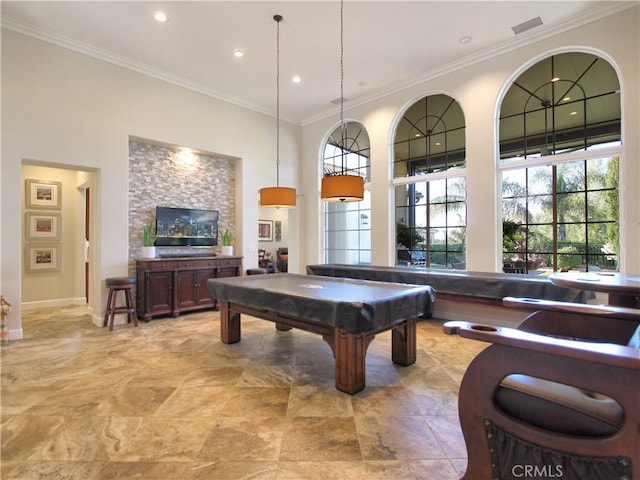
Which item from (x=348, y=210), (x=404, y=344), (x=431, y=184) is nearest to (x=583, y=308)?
(x=404, y=344)

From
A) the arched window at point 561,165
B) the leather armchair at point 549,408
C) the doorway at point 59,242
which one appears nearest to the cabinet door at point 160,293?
the doorway at point 59,242

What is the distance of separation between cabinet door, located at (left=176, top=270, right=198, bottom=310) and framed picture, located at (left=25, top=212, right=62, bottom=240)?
3.09 m

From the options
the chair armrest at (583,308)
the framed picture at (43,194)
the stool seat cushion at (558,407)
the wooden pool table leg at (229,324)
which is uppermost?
the framed picture at (43,194)

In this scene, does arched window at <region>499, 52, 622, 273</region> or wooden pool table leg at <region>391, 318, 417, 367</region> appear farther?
arched window at <region>499, 52, 622, 273</region>

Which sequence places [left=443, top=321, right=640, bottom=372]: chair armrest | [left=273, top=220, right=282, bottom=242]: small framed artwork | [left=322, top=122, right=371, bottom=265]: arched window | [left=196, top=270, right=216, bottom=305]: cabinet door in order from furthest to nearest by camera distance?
[left=273, top=220, right=282, bottom=242]: small framed artwork → [left=322, top=122, right=371, bottom=265]: arched window → [left=196, top=270, right=216, bottom=305]: cabinet door → [left=443, top=321, right=640, bottom=372]: chair armrest

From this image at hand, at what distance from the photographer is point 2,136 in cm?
413

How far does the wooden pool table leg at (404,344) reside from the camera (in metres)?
3.25

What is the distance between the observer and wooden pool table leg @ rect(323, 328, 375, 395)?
2.70 metres

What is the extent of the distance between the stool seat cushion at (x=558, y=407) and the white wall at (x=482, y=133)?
3.77m

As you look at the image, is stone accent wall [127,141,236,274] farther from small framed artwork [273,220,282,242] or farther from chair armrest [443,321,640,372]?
chair armrest [443,321,640,372]

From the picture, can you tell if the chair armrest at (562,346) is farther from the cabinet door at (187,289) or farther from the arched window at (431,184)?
the cabinet door at (187,289)

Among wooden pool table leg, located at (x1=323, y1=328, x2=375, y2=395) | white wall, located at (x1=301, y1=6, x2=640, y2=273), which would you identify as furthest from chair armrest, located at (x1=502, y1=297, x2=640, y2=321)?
white wall, located at (x1=301, y1=6, x2=640, y2=273)

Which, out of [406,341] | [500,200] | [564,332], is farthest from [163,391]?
[500,200]

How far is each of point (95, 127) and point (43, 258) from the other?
3171 mm
